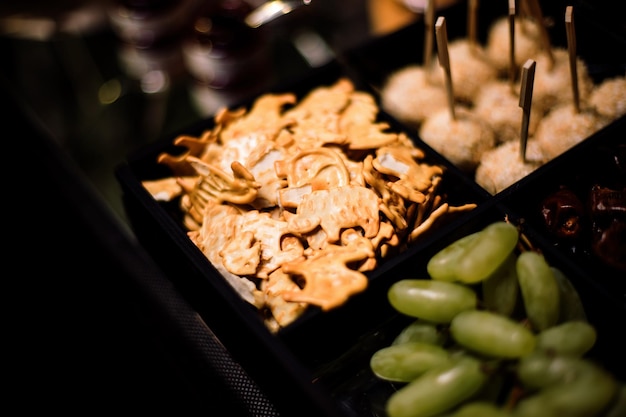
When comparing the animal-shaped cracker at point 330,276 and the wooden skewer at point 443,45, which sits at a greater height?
the wooden skewer at point 443,45

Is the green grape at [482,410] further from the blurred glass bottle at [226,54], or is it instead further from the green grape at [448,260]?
the blurred glass bottle at [226,54]

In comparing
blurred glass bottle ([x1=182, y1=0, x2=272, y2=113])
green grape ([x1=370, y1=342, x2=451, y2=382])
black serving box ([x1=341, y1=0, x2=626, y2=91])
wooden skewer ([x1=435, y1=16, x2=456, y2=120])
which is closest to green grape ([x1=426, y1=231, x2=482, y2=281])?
green grape ([x1=370, y1=342, x2=451, y2=382])

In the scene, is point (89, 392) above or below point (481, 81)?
below

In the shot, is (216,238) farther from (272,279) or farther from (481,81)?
(481,81)

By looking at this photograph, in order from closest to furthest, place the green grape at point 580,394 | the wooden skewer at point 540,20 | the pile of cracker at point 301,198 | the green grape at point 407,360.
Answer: the green grape at point 580,394, the green grape at point 407,360, the pile of cracker at point 301,198, the wooden skewer at point 540,20

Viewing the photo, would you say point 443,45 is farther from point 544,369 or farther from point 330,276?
point 544,369

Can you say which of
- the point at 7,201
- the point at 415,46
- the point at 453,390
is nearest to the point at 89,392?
the point at 7,201

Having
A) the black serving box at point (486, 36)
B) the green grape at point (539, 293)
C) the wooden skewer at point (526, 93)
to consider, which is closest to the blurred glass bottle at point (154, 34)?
the black serving box at point (486, 36)

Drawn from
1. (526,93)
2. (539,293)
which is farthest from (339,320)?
(526,93)
